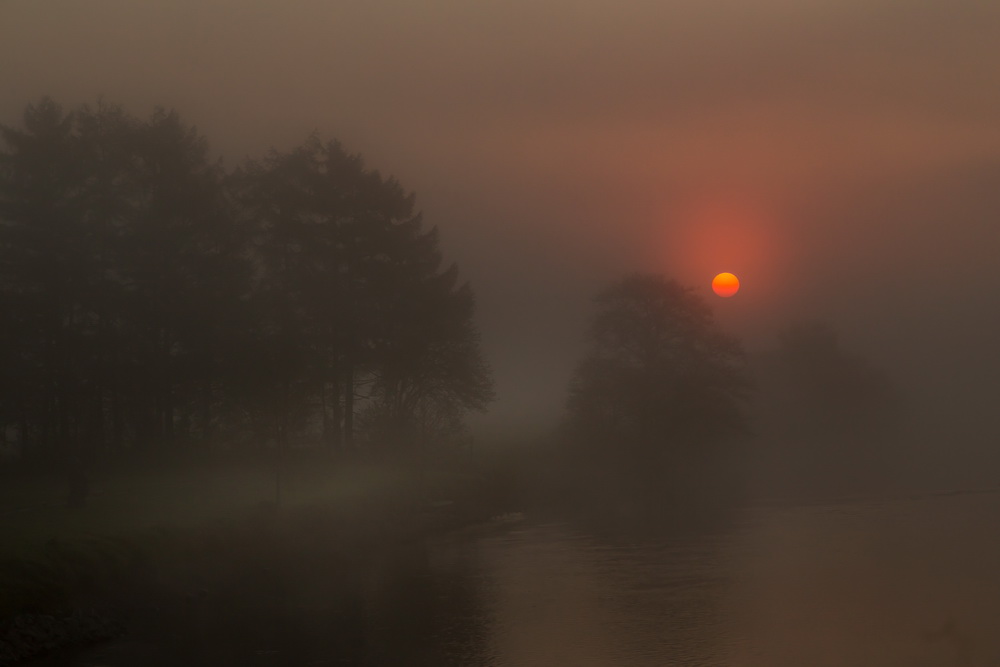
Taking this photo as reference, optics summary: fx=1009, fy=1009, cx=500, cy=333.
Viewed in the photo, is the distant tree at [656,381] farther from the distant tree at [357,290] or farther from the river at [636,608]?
the river at [636,608]

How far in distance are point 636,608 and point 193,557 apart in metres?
12.8

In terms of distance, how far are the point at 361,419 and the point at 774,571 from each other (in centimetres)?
2701

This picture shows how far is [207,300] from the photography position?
4544 centimetres

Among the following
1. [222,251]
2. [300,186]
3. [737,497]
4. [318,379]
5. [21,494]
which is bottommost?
[737,497]

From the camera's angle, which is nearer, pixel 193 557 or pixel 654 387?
pixel 193 557

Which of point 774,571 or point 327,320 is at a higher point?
point 327,320

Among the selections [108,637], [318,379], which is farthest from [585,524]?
[108,637]

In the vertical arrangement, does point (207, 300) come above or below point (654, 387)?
above

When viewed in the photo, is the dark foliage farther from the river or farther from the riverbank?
the river

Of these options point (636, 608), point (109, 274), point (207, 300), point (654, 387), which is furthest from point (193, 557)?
point (654, 387)

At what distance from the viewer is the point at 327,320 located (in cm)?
4894

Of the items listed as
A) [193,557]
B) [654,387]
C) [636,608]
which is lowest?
[636,608]

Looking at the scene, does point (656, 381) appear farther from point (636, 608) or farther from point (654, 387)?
point (636, 608)

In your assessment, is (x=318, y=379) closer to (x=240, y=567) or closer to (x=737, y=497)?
(x=240, y=567)
